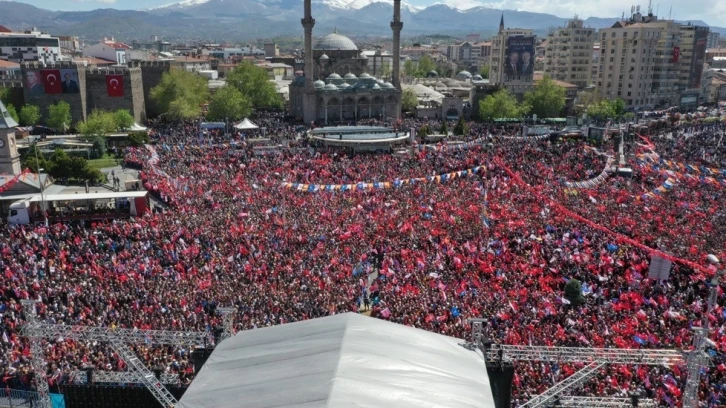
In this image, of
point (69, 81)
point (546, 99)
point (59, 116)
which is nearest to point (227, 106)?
point (69, 81)

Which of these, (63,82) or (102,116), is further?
(63,82)

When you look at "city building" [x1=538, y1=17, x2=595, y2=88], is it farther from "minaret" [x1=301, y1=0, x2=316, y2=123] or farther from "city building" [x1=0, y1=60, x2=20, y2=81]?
"city building" [x1=0, y1=60, x2=20, y2=81]

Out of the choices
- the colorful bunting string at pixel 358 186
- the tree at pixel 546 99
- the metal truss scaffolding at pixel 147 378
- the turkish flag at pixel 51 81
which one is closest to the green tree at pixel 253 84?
the turkish flag at pixel 51 81

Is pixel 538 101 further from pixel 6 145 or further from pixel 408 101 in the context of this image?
pixel 6 145

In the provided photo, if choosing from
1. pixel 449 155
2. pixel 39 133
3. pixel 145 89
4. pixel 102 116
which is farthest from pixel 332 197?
pixel 145 89

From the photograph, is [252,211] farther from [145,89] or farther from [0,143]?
[145,89]

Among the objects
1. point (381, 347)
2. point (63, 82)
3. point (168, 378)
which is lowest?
point (168, 378)

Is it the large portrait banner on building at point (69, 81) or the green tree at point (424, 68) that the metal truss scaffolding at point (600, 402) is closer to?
the large portrait banner on building at point (69, 81)
